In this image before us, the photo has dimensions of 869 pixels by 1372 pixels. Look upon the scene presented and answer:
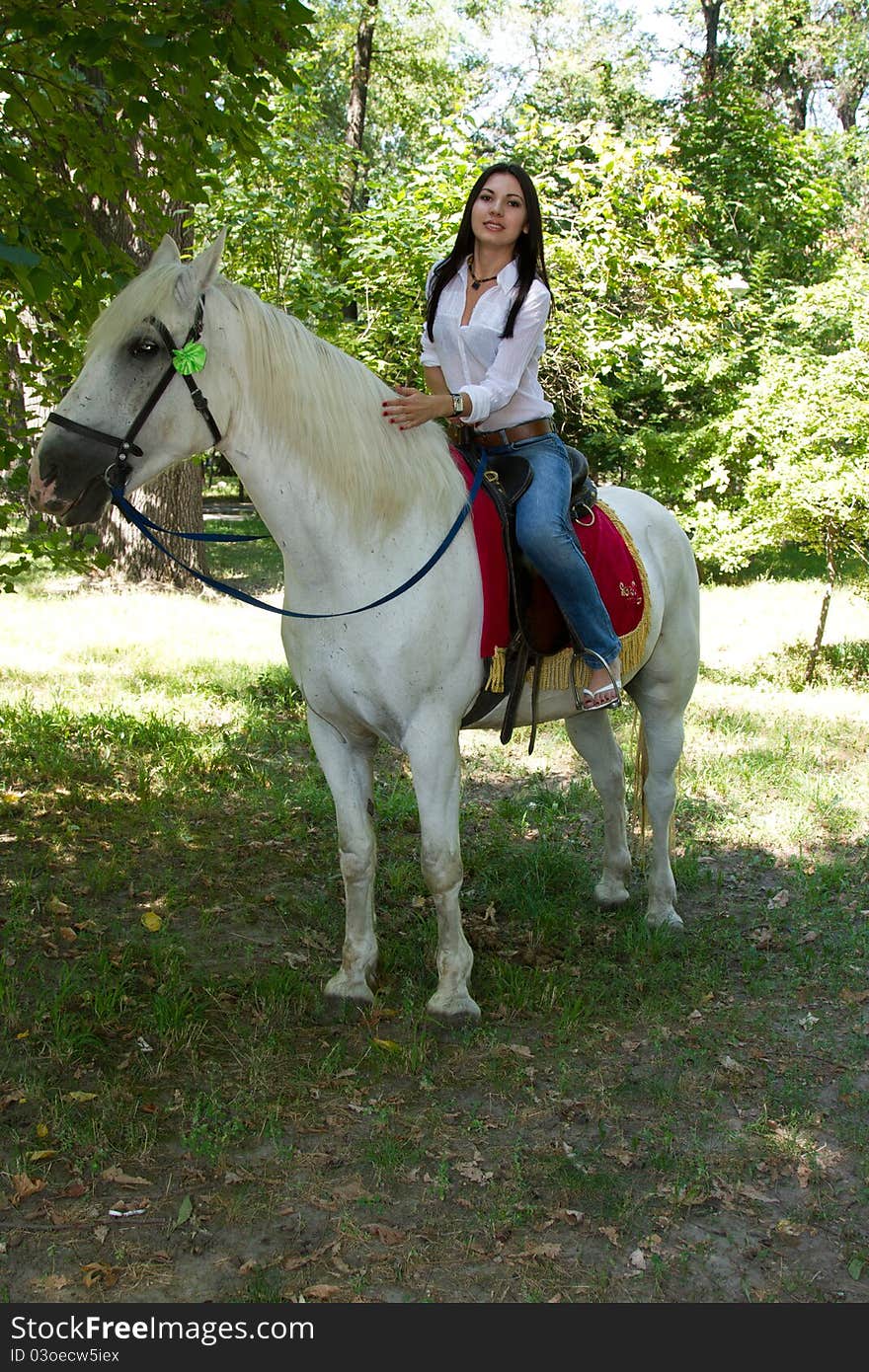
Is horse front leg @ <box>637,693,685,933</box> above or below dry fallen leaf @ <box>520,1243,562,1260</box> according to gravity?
above

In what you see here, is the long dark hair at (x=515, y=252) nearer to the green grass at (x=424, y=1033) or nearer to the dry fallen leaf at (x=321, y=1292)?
the green grass at (x=424, y=1033)

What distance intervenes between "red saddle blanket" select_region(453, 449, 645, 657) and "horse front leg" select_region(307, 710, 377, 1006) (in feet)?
2.08

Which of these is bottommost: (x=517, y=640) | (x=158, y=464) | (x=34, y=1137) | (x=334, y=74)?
(x=34, y=1137)

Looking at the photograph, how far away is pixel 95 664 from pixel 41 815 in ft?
11.3

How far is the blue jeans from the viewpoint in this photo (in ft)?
12.5

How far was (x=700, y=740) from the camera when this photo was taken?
7.81m

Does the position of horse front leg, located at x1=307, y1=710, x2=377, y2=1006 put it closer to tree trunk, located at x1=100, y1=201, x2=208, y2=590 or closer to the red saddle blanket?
the red saddle blanket

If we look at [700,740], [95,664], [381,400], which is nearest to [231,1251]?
[381,400]

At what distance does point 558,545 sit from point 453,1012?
1793mm

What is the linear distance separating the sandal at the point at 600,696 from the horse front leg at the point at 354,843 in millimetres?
883

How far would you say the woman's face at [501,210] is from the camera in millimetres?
3730

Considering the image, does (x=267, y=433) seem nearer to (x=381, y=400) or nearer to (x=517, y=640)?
(x=381, y=400)

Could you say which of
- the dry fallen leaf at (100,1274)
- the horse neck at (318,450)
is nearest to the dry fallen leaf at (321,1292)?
the dry fallen leaf at (100,1274)

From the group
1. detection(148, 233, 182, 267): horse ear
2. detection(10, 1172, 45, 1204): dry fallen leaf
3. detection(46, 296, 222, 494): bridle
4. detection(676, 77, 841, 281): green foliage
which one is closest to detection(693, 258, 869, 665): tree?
detection(148, 233, 182, 267): horse ear
